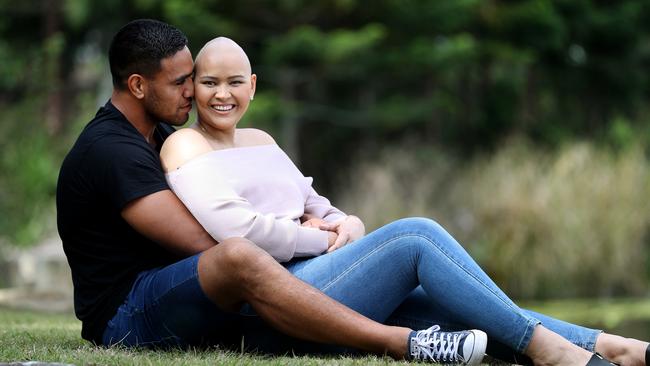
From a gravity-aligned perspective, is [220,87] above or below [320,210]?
above

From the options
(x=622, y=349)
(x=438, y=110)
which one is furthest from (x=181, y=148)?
(x=438, y=110)

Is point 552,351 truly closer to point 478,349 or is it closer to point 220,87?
point 478,349

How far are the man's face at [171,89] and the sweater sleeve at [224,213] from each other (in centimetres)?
33

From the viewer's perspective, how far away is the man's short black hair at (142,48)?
3967 mm

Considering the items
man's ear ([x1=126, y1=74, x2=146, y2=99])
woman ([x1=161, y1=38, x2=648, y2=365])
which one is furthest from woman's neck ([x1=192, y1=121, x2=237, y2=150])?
man's ear ([x1=126, y1=74, x2=146, y2=99])

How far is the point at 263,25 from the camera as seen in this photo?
15766 millimetres

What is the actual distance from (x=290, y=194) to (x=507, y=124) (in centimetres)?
1463

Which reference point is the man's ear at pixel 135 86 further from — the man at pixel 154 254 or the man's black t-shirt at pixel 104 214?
the man's black t-shirt at pixel 104 214

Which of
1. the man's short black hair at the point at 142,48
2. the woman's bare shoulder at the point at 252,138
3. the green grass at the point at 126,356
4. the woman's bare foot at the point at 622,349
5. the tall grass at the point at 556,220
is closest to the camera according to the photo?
the green grass at the point at 126,356

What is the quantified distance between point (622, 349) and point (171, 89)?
187cm

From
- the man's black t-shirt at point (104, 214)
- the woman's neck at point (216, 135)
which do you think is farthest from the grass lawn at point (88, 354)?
the woman's neck at point (216, 135)

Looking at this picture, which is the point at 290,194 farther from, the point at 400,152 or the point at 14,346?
the point at 400,152

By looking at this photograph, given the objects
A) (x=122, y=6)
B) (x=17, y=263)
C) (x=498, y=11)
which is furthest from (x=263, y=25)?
(x=17, y=263)

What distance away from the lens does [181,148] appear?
12.6 ft
